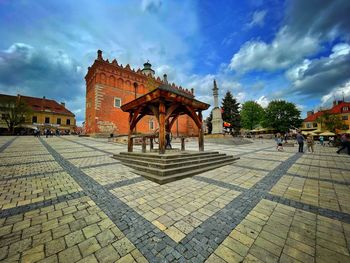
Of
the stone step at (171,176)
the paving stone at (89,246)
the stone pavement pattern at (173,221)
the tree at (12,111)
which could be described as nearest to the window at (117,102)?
the tree at (12,111)

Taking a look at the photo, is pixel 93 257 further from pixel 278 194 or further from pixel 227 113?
pixel 227 113

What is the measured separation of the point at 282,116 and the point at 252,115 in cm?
903

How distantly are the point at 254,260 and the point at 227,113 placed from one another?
129 ft

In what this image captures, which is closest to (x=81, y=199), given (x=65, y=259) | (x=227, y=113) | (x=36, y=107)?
(x=65, y=259)

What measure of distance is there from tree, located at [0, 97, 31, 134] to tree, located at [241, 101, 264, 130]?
5962 centimetres

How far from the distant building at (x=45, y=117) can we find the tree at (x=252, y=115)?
2220 inches

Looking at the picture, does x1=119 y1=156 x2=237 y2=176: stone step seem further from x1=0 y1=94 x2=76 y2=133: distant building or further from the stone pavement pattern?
x1=0 y1=94 x2=76 y2=133: distant building

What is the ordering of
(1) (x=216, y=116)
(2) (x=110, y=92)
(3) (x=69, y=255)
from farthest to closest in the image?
(2) (x=110, y=92) → (1) (x=216, y=116) → (3) (x=69, y=255)

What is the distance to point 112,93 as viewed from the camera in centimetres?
2781

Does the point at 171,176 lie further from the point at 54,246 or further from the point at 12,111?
the point at 12,111

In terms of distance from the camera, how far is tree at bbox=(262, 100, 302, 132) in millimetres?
39344

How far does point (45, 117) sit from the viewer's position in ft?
136

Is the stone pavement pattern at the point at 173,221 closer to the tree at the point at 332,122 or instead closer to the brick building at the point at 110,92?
the brick building at the point at 110,92

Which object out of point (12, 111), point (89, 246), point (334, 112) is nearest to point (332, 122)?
point (334, 112)
